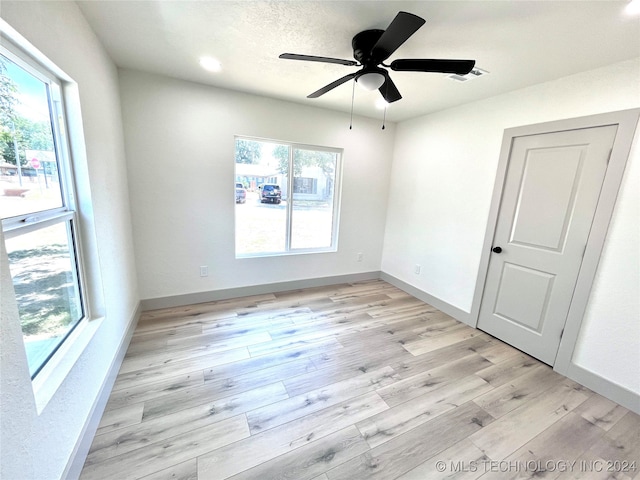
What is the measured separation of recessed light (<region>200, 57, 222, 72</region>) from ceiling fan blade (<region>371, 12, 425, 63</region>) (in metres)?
1.42

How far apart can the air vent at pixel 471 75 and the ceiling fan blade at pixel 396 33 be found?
1013mm

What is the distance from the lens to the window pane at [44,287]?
1.13 metres

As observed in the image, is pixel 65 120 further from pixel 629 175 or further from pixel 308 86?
pixel 629 175

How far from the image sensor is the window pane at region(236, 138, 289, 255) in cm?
318

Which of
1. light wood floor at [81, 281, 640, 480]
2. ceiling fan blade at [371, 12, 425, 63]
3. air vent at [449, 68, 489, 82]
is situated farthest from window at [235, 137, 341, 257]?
ceiling fan blade at [371, 12, 425, 63]

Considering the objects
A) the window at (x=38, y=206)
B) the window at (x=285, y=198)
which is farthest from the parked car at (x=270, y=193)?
the window at (x=38, y=206)

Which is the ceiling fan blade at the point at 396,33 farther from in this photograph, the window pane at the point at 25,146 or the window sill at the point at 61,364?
the window sill at the point at 61,364

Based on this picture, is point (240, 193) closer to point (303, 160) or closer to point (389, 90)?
point (303, 160)

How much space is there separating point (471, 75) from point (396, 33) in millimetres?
1300

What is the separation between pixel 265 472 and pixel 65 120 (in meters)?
2.29

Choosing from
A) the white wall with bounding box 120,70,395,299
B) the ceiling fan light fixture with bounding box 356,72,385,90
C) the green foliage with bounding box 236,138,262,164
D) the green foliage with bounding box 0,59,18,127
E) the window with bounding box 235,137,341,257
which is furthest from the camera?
the window with bounding box 235,137,341,257

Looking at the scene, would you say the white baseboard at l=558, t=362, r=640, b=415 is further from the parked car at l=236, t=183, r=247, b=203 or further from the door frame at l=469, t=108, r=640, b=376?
the parked car at l=236, t=183, r=247, b=203

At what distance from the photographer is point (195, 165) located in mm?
2855

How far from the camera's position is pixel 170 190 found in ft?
9.18
